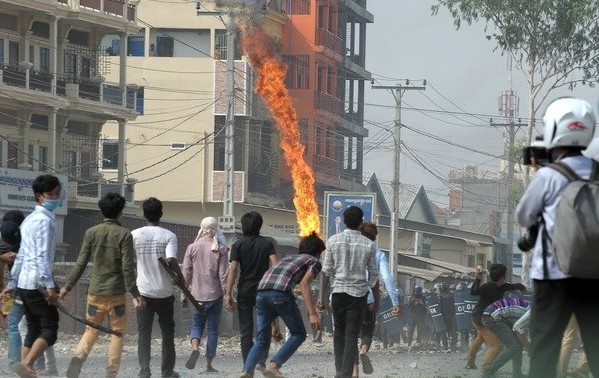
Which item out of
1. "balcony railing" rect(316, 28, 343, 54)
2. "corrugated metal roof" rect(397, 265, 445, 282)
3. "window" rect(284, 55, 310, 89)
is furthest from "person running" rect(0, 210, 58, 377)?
"balcony railing" rect(316, 28, 343, 54)

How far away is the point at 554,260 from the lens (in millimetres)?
7289

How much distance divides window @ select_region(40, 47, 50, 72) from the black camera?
4195 centimetres

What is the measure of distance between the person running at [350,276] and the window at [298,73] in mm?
53304

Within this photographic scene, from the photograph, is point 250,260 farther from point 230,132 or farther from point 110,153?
point 110,153

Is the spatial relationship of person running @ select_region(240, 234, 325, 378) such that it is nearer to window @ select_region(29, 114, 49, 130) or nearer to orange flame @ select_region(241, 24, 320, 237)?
orange flame @ select_region(241, 24, 320, 237)

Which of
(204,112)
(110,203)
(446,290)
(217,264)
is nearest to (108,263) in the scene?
(110,203)

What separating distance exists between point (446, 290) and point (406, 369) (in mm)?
14271

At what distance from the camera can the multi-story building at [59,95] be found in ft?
151

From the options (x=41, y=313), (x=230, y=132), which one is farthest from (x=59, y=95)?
(x=41, y=313)

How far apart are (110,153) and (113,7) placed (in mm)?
A: 7328

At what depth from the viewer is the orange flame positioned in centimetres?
3741

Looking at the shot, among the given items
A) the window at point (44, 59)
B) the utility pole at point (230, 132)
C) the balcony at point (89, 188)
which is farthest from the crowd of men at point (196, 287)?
the balcony at point (89, 188)

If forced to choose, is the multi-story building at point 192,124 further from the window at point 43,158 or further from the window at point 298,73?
the window at point 43,158

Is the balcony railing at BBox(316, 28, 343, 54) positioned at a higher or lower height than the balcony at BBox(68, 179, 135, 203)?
higher
